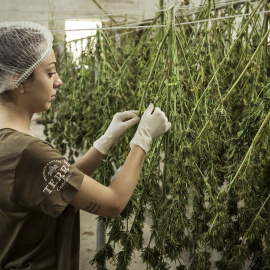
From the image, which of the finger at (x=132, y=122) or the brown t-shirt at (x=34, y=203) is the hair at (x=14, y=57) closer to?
the brown t-shirt at (x=34, y=203)

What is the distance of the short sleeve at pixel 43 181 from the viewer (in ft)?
3.91

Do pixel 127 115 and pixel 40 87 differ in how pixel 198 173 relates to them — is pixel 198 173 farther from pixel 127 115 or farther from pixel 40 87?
pixel 40 87

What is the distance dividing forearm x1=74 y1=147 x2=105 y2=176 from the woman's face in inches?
14.7

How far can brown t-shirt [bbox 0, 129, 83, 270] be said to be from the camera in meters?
1.20

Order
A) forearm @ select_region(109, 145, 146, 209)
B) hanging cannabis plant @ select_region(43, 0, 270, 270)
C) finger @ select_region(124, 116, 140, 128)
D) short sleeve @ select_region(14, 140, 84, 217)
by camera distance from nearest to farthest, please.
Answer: short sleeve @ select_region(14, 140, 84, 217), forearm @ select_region(109, 145, 146, 209), hanging cannabis plant @ select_region(43, 0, 270, 270), finger @ select_region(124, 116, 140, 128)

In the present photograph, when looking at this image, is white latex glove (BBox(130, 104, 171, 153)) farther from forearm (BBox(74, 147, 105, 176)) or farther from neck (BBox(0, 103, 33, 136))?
neck (BBox(0, 103, 33, 136))

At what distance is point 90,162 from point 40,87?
0.46 m

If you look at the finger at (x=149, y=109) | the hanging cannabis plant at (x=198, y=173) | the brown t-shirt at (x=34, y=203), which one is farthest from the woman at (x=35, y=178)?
the hanging cannabis plant at (x=198, y=173)

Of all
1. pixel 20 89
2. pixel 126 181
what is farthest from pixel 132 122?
pixel 20 89

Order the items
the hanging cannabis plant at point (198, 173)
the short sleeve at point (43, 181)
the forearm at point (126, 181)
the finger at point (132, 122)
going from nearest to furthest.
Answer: the short sleeve at point (43, 181) < the forearm at point (126, 181) < the hanging cannabis plant at point (198, 173) < the finger at point (132, 122)

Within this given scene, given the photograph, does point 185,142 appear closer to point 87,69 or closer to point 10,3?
point 87,69

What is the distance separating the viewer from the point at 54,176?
1.20 m

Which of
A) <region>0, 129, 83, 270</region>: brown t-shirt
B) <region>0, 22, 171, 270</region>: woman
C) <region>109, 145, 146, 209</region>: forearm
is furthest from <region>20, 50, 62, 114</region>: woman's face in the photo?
<region>109, 145, 146, 209</region>: forearm

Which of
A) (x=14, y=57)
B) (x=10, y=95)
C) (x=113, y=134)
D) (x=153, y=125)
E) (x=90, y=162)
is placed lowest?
(x=90, y=162)
